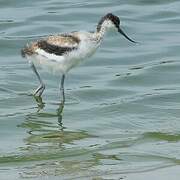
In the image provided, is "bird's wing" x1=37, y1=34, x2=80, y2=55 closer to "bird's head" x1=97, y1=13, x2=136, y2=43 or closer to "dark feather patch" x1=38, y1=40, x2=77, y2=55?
"dark feather patch" x1=38, y1=40, x2=77, y2=55

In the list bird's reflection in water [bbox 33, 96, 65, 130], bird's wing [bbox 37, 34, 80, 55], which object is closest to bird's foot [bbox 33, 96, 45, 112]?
bird's reflection in water [bbox 33, 96, 65, 130]

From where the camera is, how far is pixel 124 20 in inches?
704

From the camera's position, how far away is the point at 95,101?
41.1 ft

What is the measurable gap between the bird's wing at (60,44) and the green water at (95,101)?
2.70ft

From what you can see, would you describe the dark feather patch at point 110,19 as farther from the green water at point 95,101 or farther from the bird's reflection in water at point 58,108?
the bird's reflection in water at point 58,108

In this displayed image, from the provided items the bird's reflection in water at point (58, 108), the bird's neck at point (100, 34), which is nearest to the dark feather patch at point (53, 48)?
the bird's neck at point (100, 34)

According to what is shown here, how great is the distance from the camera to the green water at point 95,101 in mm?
9508

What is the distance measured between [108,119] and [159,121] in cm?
68

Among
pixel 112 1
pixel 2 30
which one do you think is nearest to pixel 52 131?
pixel 2 30

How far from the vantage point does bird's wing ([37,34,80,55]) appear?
11.8 meters

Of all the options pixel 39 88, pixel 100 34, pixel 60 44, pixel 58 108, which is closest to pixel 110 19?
pixel 100 34

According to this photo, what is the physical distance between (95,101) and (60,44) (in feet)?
3.70

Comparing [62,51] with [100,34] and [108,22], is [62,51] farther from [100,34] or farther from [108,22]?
[108,22]

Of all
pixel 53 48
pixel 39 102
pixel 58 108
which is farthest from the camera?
pixel 39 102
